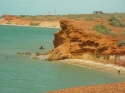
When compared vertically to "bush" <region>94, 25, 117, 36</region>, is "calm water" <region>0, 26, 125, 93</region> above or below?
below

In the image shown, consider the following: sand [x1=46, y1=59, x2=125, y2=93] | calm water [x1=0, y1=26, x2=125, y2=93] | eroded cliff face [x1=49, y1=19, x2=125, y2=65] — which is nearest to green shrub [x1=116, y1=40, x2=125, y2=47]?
eroded cliff face [x1=49, y1=19, x2=125, y2=65]

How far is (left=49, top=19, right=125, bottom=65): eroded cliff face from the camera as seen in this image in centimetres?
3141

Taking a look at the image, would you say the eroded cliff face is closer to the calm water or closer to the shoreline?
the shoreline

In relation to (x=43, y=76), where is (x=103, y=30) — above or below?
above

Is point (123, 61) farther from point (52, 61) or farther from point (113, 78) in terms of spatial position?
point (52, 61)

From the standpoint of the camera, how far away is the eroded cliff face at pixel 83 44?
31406mm

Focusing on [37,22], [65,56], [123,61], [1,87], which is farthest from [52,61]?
[37,22]

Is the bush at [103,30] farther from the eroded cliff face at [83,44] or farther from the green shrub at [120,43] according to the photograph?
the green shrub at [120,43]

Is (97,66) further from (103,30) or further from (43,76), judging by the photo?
(43,76)

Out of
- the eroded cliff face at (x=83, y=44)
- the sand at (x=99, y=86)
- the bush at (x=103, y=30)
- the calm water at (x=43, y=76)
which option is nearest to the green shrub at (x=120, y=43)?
the eroded cliff face at (x=83, y=44)

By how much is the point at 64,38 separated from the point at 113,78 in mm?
12419

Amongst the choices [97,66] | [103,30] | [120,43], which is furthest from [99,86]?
[103,30]

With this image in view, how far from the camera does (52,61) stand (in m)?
32.2

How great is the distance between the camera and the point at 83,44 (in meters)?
33.1
